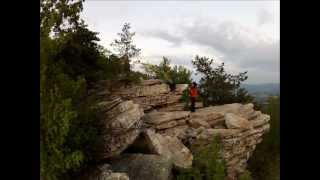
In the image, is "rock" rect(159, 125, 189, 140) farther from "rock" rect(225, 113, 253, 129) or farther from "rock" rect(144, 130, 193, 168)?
"rock" rect(225, 113, 253, 129)

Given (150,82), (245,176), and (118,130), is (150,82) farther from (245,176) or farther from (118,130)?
(245,176)

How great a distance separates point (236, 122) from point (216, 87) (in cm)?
208

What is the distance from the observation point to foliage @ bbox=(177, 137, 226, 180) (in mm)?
10414

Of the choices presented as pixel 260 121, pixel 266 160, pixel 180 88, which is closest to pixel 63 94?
pixel 180 88

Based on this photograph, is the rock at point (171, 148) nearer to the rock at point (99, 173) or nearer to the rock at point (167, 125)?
the rock at point (167, 125)

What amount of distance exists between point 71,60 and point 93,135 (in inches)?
72.0

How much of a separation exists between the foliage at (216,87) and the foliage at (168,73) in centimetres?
44

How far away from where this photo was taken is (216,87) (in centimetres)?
1378

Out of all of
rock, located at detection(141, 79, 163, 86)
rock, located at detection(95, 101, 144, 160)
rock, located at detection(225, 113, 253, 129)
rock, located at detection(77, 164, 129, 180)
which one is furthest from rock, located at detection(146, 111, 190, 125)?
rock, located at detection(77, 164, 129, 180)

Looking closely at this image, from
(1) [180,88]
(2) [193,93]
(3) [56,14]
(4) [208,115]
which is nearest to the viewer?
(3) [56,14]

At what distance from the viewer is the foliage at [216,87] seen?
13805 mm
